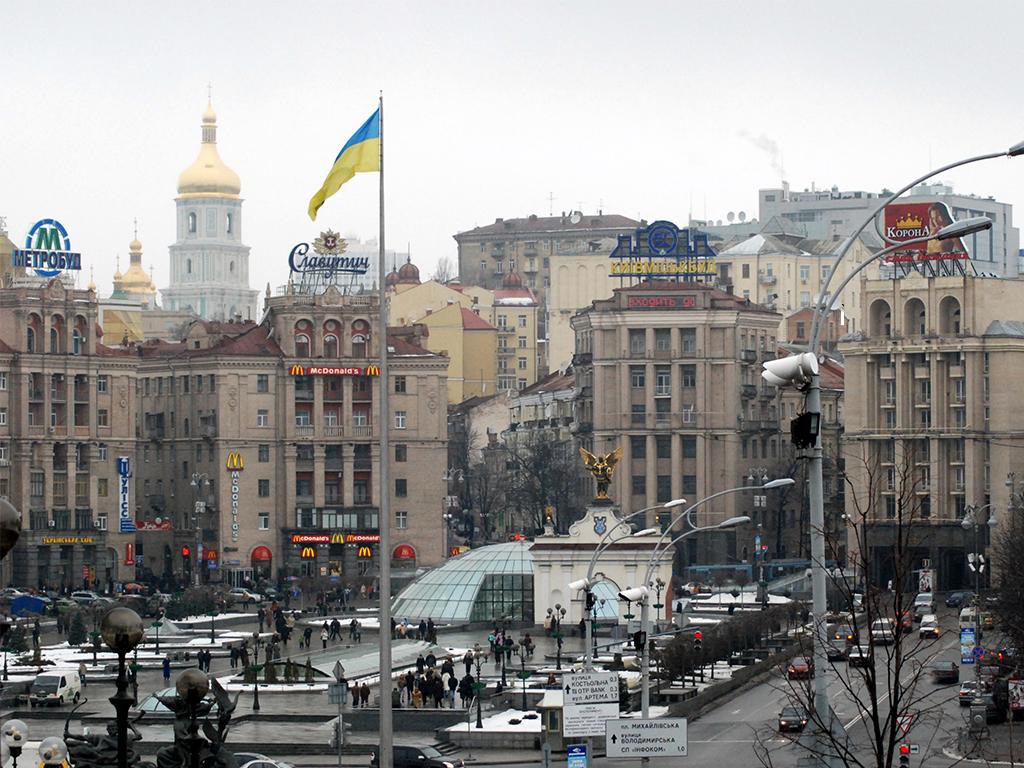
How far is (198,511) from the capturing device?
153 m

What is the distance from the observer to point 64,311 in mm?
149250

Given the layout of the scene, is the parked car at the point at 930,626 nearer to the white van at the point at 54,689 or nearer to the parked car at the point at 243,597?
the white van at the point at 54,689

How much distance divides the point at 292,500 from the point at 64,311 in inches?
723

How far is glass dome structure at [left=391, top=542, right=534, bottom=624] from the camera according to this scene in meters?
116

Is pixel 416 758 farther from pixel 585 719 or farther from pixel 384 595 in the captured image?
pixel 384 595

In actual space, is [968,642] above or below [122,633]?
below

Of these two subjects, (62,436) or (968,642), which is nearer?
(968,642)

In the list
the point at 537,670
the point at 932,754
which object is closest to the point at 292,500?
the point at 537,670

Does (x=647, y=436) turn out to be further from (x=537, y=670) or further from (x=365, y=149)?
(x=365, y=149)

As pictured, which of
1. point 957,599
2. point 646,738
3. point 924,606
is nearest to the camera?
point 646,738

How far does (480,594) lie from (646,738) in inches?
2676

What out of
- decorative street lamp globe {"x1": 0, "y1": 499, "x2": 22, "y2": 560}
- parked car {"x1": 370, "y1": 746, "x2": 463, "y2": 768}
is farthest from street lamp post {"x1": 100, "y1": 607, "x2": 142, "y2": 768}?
parked car {"x1": 370, "y1": 746, "x2": 463, "y2": 768}

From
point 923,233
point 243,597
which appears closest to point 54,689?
point 243,597

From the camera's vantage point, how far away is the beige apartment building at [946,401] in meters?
146
